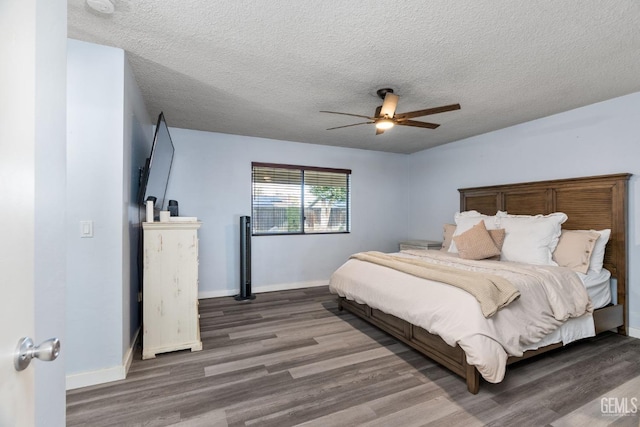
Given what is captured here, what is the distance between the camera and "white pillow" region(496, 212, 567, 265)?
10.0 feet

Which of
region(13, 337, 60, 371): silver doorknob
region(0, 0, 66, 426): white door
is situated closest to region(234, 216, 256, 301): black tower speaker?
region(0, 0, 66, 426): white door

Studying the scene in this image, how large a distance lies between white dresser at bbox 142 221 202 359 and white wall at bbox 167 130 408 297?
1732 millimetres

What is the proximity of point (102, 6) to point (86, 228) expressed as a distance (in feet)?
4.72

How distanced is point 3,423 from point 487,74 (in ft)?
10.8

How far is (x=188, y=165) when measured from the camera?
4.23m

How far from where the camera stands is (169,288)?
2.58 meters

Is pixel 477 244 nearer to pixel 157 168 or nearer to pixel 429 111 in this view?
pixel 429 111

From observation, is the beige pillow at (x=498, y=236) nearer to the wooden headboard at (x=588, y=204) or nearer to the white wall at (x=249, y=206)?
the wooden headboard at (x=588, y=204)

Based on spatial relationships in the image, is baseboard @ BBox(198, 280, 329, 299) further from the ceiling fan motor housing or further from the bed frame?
the ceiling fan motor housing

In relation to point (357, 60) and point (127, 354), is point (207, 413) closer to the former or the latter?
point (127, 354)

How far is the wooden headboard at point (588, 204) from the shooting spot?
116 inches

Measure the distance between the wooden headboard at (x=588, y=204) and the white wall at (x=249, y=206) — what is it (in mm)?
2185

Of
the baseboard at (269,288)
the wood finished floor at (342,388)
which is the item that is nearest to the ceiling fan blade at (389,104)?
the wood finished floor at (342,388)

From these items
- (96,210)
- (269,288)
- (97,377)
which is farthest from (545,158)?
(97,377)
